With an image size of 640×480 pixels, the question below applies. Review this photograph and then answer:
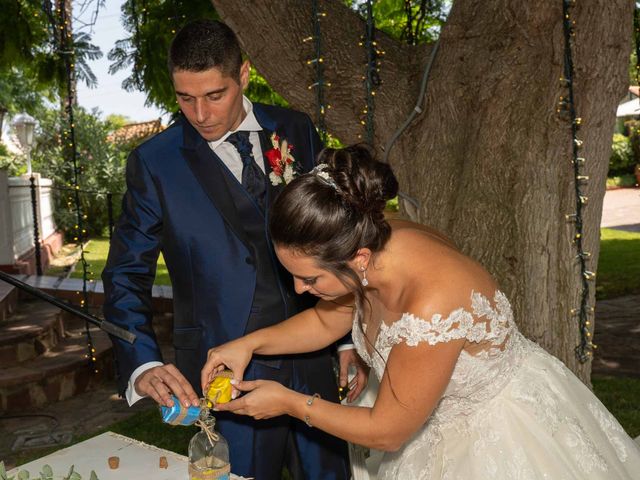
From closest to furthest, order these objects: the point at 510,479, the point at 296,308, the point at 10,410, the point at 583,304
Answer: the point at 510,479 → the point at 296,308 → the point at 583,304 → the point at 10,410

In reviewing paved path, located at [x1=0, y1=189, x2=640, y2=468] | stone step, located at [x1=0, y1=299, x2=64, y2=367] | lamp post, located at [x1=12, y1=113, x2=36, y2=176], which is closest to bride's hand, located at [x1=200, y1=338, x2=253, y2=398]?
paved path, located at [x1=0, y1=189, x2=640, y2=468]

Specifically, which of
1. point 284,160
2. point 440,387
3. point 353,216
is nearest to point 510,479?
point 440,387

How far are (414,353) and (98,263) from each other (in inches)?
495

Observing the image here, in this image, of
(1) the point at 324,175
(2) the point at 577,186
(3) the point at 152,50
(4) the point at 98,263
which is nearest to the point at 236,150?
(1) the point at 324,175

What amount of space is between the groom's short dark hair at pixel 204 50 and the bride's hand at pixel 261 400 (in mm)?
1104

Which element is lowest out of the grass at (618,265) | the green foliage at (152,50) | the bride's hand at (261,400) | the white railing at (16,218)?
the grass at (618,265)

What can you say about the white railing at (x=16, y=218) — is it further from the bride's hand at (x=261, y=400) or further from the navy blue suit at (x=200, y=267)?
the bride's hand at (x=261, y=400)

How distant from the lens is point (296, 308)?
288 centimetres

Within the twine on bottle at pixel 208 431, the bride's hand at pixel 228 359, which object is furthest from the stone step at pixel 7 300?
the twine on bottle at pixel 208 431

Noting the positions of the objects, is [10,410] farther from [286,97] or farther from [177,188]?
[177,188]

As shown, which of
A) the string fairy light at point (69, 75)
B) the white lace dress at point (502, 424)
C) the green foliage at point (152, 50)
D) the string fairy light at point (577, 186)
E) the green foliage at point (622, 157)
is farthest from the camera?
the green foliage at point (622, 157)

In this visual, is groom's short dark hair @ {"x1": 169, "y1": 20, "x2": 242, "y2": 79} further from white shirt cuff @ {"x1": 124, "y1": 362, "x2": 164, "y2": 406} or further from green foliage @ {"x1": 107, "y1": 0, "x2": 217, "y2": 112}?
green foliage @ {"x1": 107, "y1": 0, "x2": 217, "y2": 112}

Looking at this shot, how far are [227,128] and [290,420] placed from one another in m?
1.14

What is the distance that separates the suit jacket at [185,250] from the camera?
2674 mm
